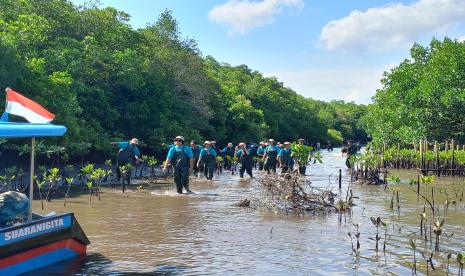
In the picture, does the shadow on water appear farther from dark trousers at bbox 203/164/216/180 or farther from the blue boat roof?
dark trousers at bbox 203/164/216/180

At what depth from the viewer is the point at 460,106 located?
105ft

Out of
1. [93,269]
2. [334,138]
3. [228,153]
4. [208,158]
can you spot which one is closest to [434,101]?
[228,153]

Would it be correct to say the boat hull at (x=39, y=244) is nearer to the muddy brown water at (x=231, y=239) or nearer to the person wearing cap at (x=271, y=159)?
the muddy brown water at (x=231, y=239)

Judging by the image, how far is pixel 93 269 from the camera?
316 inches

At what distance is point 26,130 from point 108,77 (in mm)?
23736

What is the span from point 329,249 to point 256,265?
5.71 ft

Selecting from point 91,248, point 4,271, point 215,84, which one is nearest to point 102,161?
point 215,84

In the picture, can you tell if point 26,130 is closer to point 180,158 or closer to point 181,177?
point 180,158

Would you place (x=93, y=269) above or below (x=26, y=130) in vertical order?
below

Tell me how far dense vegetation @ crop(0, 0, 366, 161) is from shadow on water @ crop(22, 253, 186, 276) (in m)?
13.5

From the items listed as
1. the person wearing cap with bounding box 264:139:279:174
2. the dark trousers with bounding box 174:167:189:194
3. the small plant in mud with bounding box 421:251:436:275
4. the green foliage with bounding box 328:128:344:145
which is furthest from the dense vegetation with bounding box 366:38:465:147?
the green foliage with bounding box 328:128:344:145

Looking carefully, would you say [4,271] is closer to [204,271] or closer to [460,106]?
[204,271]

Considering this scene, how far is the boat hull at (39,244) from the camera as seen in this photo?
284 inches

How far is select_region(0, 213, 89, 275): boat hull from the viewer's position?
7.21 meters
